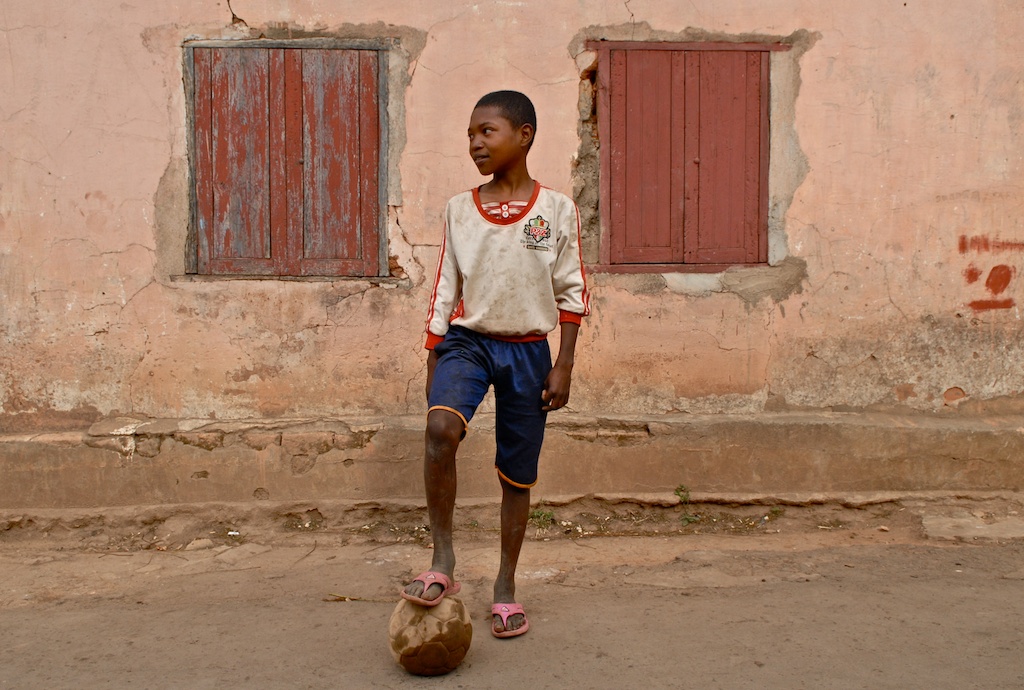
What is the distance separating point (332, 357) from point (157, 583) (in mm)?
1305

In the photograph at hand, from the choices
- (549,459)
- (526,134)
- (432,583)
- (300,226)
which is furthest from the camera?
(300,226)

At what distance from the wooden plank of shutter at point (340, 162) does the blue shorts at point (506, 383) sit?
64.8 inches

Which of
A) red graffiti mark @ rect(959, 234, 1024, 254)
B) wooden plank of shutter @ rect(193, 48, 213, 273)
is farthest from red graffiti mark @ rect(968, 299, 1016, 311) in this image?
wooden plank of shutter @ rect(193, 48, 213, 273)

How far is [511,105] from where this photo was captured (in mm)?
2990

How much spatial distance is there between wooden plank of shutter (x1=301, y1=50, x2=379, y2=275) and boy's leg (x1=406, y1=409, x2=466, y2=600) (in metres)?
1.87

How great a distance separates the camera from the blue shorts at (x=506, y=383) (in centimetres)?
290

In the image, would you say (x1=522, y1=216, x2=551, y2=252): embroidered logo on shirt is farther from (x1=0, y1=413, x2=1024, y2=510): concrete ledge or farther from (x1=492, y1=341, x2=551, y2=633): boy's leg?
(x1=0, y1=413, x2=1024, y2=510): concrete ledge

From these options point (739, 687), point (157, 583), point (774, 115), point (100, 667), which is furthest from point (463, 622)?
point (774, 115)

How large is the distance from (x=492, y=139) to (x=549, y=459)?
1.89 meters

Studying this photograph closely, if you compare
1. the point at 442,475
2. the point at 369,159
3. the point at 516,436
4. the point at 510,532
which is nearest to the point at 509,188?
the point at 516,436

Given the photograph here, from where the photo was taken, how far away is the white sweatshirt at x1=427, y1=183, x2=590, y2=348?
2.94 m

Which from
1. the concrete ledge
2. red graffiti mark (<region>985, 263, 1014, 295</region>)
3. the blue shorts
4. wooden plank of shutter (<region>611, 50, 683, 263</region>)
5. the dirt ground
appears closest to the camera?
the dirt ground

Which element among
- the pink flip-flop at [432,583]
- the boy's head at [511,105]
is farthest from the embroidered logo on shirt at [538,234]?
the pink flip-flop at [432,583]

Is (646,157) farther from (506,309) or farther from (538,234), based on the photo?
(506,309)
